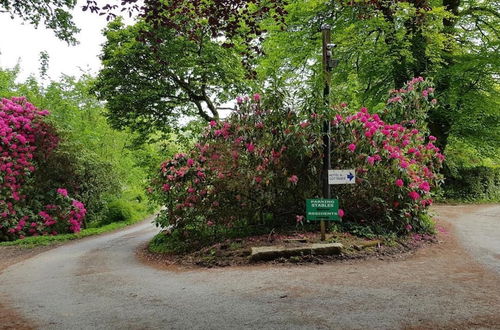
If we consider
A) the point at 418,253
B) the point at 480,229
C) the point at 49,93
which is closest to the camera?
the point at 418,253

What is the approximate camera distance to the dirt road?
13.2 ft

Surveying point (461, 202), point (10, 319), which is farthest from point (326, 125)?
point (461, 202)

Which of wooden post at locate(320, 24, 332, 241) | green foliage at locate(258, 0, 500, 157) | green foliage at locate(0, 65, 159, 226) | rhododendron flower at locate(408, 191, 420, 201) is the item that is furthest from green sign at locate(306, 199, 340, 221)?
green foliage at locate(0, 65, 159, 226)

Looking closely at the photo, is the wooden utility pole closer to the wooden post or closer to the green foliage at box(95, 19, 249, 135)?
the wooden post

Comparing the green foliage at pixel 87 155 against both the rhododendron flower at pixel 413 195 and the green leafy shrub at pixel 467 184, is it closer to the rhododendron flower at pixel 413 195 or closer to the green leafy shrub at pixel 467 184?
the rhododendron flower at pixel 413 195

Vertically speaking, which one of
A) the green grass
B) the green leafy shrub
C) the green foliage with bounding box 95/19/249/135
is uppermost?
the green foliage with bounding box 95/19/249/135

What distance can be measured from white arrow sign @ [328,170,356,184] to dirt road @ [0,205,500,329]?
1.79 meters

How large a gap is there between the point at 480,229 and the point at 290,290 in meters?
8.06

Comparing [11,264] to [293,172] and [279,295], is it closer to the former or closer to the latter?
[293,172]

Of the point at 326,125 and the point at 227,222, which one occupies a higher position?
the point at 326,125

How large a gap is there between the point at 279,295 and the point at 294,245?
2.54m

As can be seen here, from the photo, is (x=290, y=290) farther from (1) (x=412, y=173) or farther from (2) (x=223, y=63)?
(2) (x=223, y=63)

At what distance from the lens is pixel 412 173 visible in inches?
348

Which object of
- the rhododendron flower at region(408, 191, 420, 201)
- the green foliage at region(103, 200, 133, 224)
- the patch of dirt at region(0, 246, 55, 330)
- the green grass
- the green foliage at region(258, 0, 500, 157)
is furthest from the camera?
the green foliage at region(103, 200, 133, 224)
